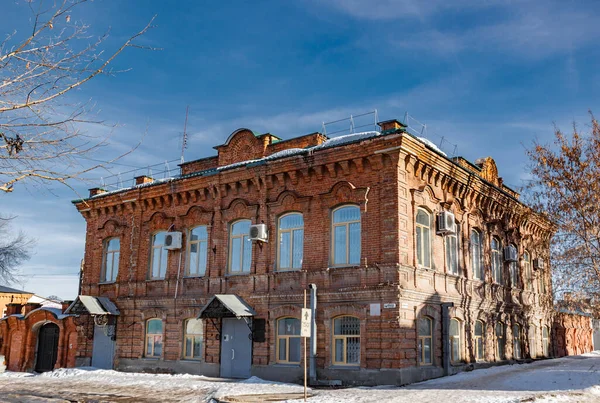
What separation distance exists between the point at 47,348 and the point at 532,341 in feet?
68.8

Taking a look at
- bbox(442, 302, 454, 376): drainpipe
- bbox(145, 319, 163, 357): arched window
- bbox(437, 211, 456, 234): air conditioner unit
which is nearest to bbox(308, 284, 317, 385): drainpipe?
bbox(442, 302, 454, 376): drainpipe

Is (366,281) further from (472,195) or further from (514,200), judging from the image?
(514,200)

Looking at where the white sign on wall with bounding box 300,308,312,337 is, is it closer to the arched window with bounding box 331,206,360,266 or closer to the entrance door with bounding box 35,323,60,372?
the arched window with bounding box 331,206,360,266

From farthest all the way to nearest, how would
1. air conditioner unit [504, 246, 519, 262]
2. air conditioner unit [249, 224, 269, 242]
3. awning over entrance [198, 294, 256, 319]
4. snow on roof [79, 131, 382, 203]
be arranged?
air conditioner unit [504, 246, 519, 262] → air conditioner unit [249, 224, 269, 242] → awning over entrance [198, 294, 256, 319] → snow on roof [79, 131, 382, 203]

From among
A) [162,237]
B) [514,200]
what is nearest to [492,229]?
[514,200]

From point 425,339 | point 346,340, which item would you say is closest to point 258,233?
point 346,340

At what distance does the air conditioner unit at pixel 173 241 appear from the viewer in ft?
73.6

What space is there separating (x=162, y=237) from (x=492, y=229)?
1293cm

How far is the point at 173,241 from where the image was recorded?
22500mm

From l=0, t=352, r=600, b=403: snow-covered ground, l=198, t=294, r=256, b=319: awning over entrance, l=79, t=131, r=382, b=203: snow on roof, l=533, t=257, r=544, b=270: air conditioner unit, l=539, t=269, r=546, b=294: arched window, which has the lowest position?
l=0, t=352, r=600, b=403: snow-covered ground

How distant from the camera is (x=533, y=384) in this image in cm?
1634

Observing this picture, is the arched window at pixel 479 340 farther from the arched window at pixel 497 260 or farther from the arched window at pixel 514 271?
the arched window at pixel 514 271

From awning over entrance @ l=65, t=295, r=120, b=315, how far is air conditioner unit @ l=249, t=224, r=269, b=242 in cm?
733

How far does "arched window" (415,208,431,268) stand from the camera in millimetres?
18891
